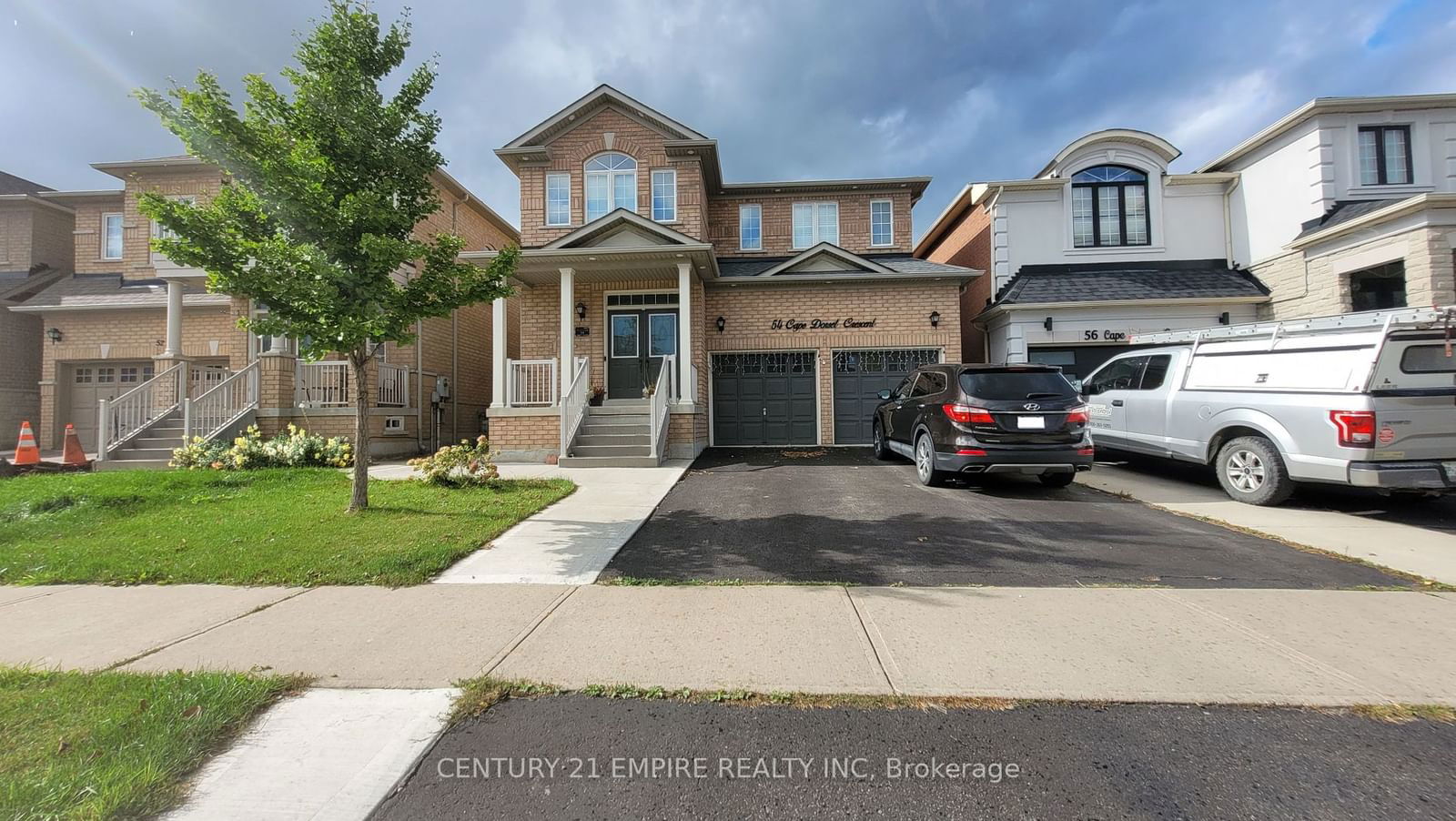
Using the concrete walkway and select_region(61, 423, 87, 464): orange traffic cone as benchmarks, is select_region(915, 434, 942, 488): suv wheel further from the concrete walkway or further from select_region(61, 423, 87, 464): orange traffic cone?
select_region(61, 423, 87, 464): orange traffic cone

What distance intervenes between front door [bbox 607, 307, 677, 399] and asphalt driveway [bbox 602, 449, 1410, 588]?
6041 mm

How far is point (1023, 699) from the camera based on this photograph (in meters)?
2.69

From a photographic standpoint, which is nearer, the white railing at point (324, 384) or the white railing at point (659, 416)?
the white railing at point (659, 416)

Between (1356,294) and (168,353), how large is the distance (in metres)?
25.0

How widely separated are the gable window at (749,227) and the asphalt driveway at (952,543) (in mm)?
9278

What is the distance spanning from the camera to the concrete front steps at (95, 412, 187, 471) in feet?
35.2

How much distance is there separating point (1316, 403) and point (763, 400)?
377 inches

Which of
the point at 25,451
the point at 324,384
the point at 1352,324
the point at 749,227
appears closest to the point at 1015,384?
the point at 1352,324

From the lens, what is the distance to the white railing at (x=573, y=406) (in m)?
10.7

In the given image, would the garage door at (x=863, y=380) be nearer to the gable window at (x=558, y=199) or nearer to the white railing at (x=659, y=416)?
the white railing at (x=659, y=416)

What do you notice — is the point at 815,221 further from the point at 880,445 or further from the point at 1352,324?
the point at 1352,324

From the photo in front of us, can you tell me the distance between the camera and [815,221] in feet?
51.4

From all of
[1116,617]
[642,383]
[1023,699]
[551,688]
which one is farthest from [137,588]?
[642,383]

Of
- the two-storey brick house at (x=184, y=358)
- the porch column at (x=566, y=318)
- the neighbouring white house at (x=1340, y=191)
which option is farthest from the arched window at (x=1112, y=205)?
the two-storey brick house at (x=184, y=358)
